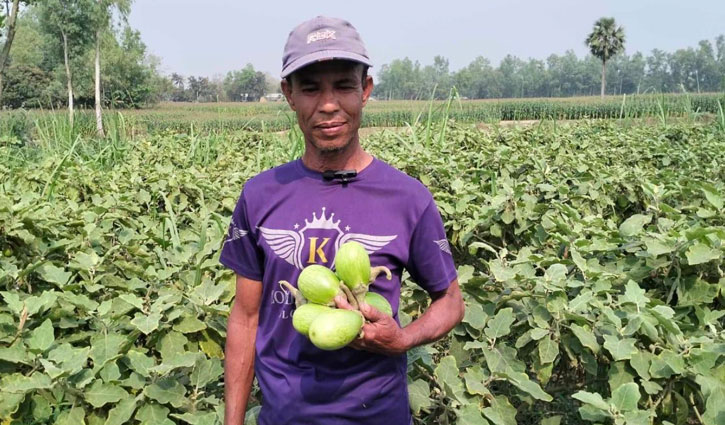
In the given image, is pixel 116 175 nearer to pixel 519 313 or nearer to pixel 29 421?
pixel 29 421

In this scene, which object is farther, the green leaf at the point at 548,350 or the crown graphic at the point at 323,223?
the green leaf at the point at 548,350

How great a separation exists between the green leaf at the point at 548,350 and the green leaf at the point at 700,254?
0.54m

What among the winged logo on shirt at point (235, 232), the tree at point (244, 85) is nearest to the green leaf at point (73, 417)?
the winged logo on shirt at point (235, 232)

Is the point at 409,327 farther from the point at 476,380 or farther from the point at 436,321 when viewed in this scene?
the point at 476,380

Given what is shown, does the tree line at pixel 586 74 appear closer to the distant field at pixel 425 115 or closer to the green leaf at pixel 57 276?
the distant field at pixel 425 115

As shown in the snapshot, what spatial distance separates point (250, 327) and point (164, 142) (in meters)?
6.02

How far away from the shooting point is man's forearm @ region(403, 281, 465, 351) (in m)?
1.42

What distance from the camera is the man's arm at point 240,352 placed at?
5.42 feet

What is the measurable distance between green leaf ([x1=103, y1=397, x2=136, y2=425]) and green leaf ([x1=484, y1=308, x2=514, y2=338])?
1.02m

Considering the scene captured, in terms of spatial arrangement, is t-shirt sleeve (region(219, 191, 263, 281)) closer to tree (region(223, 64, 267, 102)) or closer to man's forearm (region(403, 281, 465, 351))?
man's forearm (region(403, 281, 465, 351))

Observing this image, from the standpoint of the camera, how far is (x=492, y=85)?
12444 cm

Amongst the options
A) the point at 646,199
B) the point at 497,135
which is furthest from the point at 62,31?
the point at 646,199

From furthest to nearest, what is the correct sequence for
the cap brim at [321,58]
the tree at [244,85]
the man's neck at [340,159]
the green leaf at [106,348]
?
1. the tree at [244,85]
2. the green leaf at [106,348]
3. the man's neck at [340,159]
4. the cap brim at [321,58]

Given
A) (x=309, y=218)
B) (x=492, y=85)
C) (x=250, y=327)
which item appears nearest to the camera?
(x=309, y=218)
